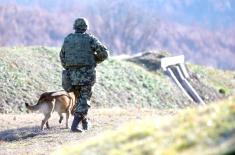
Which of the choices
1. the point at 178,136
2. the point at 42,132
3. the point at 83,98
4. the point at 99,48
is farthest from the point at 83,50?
the point at 178,136

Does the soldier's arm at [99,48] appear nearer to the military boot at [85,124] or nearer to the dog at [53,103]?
the dog at [53,103]

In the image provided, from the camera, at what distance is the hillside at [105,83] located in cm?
2098

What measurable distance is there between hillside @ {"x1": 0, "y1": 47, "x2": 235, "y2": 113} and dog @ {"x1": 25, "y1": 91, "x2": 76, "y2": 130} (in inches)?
224

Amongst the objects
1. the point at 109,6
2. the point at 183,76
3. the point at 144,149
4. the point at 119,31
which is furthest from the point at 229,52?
the point at 144,149

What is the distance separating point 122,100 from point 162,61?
6.49 metres

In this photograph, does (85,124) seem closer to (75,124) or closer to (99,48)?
(75,124)

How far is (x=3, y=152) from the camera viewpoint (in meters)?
11.3

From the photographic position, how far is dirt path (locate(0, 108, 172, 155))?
460 inches

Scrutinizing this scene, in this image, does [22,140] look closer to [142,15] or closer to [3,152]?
[3,152]

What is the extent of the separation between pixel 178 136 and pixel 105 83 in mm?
19605

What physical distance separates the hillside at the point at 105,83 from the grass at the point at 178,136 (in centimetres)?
1346

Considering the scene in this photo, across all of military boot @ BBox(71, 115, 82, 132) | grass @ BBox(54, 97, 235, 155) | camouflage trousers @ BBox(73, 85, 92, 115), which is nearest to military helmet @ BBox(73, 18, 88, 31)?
camouflage trousers @ BBox(73, 85, 92, 115)

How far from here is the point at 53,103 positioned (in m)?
13.4

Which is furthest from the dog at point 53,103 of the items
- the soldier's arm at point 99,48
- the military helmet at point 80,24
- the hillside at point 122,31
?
the hillside at point 122,31
